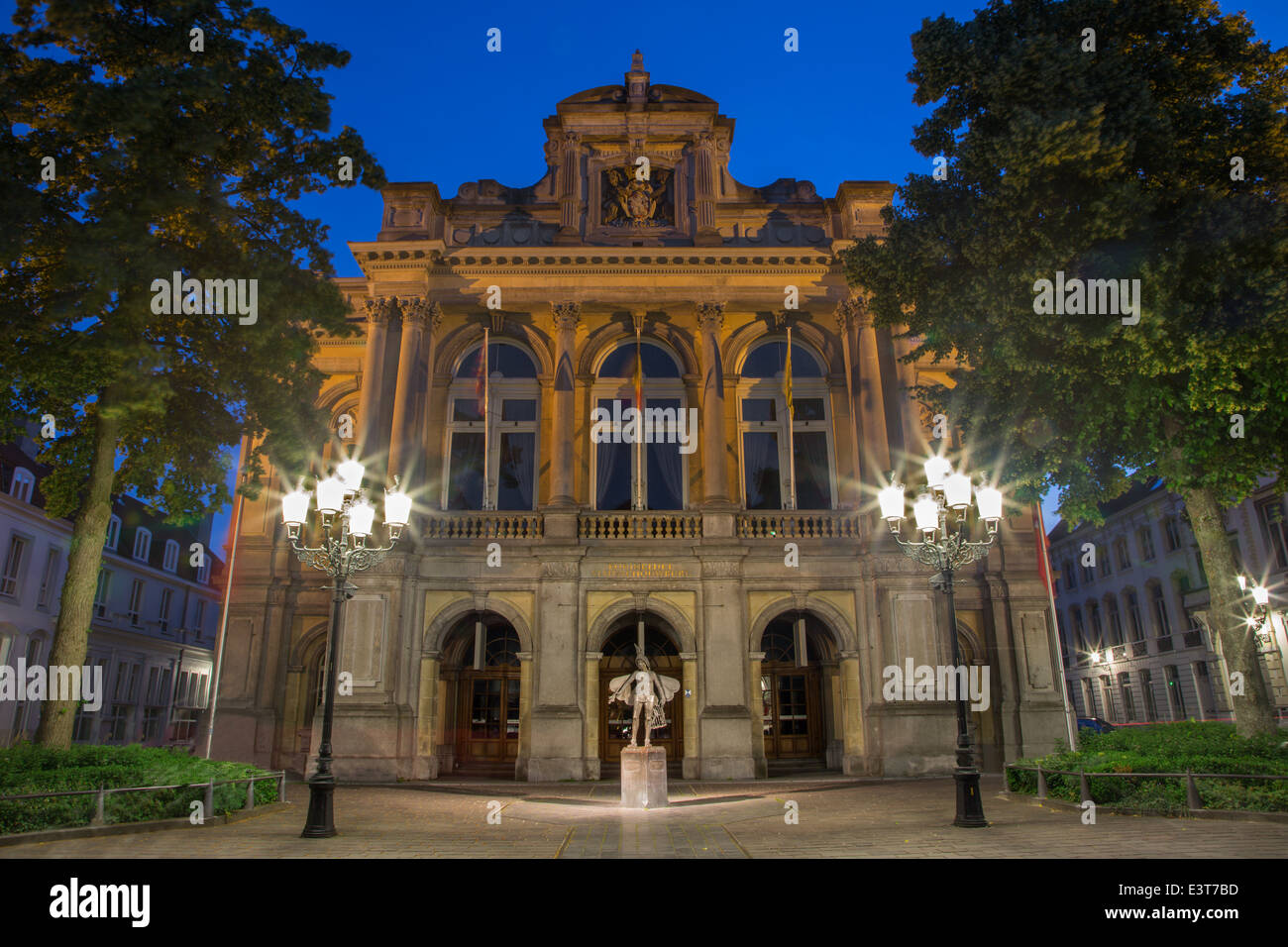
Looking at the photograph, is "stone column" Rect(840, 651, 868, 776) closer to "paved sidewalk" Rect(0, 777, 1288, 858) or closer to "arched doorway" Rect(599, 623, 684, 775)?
"arched doorway" Rect(599, 623, 684, 775)

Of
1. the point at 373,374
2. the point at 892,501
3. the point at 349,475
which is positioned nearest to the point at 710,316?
the point at 373,374

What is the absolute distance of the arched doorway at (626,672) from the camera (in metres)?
24.1

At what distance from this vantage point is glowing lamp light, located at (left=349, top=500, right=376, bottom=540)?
12.9m

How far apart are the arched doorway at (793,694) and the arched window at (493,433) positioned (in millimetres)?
8919

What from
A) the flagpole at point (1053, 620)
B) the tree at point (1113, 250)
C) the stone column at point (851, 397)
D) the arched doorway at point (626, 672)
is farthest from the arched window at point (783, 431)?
the tree at point (1113, 250)

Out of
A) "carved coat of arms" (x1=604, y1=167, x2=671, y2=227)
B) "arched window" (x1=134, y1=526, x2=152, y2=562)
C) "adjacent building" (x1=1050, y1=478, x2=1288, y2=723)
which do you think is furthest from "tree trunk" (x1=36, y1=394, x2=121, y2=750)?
"adjacent building" (x1=1050, y1=478, x2=1288, y2=723)

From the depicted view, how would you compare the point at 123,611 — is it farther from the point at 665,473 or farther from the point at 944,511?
the point at 944,511

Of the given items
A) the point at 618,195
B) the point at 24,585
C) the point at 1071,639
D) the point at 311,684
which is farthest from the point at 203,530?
the point at 1071,639

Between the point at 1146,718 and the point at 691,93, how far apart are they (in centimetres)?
4134

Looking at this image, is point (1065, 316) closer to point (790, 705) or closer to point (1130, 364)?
point (1130, 364)

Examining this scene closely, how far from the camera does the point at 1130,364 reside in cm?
1429

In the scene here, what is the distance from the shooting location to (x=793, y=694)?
2533 cm

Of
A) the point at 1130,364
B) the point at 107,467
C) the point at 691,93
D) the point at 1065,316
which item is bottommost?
the point at 107,467

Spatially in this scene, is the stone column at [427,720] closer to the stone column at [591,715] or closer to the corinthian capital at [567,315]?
the stone column at [591,715]
